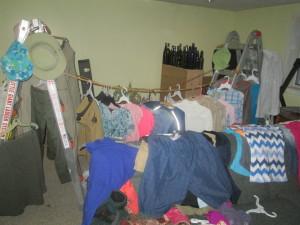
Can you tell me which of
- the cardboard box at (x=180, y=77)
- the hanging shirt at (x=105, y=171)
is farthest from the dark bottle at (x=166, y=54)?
the hanging shirt at (x=105, y=171)

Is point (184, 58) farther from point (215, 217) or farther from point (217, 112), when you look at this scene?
point (215, 217)

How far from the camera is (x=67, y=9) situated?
3.14m

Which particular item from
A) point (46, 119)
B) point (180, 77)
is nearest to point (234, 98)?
point (180, 77)

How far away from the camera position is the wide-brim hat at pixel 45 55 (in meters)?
1.56

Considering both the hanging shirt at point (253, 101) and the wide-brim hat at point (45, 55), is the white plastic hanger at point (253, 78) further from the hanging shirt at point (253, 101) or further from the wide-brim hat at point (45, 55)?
the wide-brim hat at point (45, 55)

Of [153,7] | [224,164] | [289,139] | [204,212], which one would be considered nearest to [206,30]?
[153,7]

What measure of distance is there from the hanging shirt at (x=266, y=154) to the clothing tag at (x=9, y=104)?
1.87m

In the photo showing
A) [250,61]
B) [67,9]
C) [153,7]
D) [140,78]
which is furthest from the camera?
[140,78]

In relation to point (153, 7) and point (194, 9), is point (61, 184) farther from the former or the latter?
point (194, 9)

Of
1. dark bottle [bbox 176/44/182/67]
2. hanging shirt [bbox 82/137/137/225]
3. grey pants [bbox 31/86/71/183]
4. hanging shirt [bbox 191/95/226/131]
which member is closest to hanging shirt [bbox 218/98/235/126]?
hanging shirt [bbox 191/95/226/131]

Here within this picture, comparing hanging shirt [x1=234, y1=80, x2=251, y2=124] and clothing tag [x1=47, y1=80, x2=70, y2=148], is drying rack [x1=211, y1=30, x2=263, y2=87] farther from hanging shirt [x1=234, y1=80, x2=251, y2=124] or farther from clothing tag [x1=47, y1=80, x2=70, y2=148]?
clothing tag [x1=47, y1=80, x2=70, y2=148]

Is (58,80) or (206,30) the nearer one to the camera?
(58,80)

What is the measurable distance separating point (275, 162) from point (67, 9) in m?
3.22

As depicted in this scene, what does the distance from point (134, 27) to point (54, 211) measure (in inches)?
114
